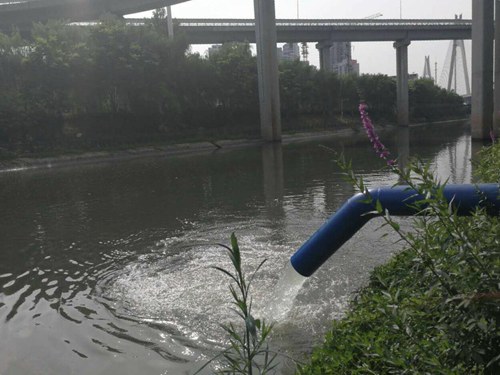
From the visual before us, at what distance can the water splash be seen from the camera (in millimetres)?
5832

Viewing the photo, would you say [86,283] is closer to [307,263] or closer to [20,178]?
[307,263]

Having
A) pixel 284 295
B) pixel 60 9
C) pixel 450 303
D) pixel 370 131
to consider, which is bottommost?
pixel 284 295

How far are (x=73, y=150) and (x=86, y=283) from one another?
2982cm

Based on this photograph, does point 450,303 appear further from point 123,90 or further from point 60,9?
point 60,9

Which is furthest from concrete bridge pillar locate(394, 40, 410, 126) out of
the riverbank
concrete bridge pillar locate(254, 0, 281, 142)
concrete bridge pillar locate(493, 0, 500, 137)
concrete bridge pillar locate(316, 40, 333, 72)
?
concrete bridge pillar locate(493, 0, 500, 137)

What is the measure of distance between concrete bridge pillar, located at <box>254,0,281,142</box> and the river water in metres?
25.0

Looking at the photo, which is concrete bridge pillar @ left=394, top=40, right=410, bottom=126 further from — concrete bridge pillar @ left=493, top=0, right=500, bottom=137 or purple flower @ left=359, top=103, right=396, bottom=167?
purple flower @ left=359, top=103, right=396, bottom=167

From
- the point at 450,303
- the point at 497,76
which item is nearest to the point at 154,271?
the point at 450,303

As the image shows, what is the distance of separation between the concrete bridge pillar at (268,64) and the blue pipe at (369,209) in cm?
3778

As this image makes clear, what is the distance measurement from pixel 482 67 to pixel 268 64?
16.8 m

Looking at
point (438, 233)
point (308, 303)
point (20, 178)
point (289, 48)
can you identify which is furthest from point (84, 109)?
point (289, 48)

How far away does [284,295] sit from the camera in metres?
6.03

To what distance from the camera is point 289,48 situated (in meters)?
140

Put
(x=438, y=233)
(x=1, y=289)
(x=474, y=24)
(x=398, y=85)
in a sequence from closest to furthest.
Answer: (x=438, y=233) < (x=1, y=289) < (x=474, y=24) < (x=398, y=85)
